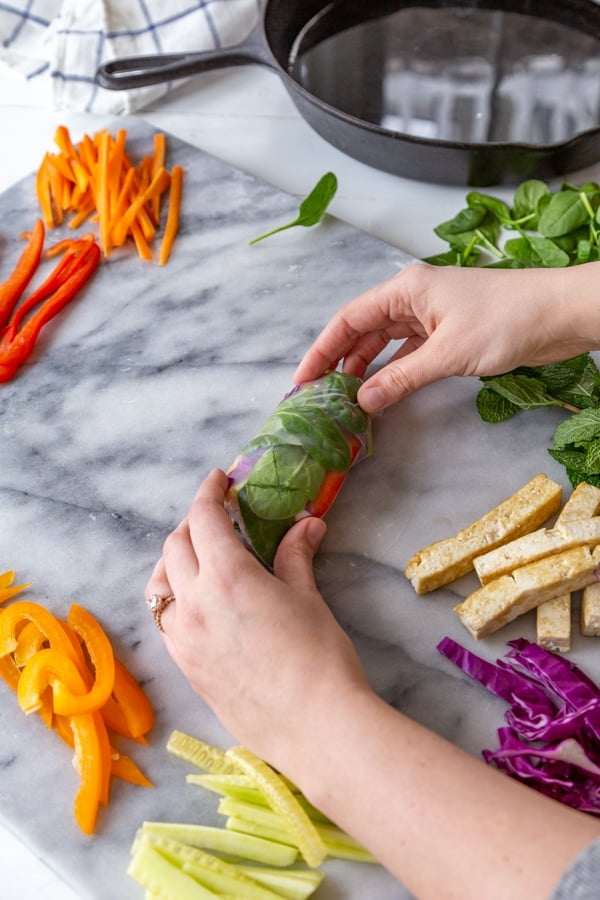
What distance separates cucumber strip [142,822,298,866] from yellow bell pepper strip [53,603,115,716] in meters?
0.26

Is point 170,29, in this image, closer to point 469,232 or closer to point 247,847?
point 469,232

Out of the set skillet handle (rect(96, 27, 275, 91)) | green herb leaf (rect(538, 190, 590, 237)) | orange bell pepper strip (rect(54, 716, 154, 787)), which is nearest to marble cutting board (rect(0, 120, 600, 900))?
orange bell pepper strip (rect(54, 716, 154, 787))

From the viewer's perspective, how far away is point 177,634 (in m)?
1.90

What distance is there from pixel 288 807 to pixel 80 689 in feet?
1.60

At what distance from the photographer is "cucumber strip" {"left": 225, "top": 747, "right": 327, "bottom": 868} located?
5.80ft

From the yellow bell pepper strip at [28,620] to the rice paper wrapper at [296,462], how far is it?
43 cm

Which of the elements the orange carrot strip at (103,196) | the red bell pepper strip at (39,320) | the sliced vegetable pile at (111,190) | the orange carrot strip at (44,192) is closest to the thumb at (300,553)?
the red bell pepper strip at (39,320)

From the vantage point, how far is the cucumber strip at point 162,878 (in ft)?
5.64

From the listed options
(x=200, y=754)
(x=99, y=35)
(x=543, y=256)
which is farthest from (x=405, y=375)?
(x=99, y=35)

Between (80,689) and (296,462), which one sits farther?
(296,462)

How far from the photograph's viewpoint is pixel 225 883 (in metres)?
1.75

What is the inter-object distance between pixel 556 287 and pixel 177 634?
113cm

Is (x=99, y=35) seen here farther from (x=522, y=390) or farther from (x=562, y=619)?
(x=562, y=619)

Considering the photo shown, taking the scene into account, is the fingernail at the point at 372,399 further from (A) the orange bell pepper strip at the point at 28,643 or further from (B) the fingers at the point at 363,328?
(A) the orange bell pepper strip at the point at 28,643
